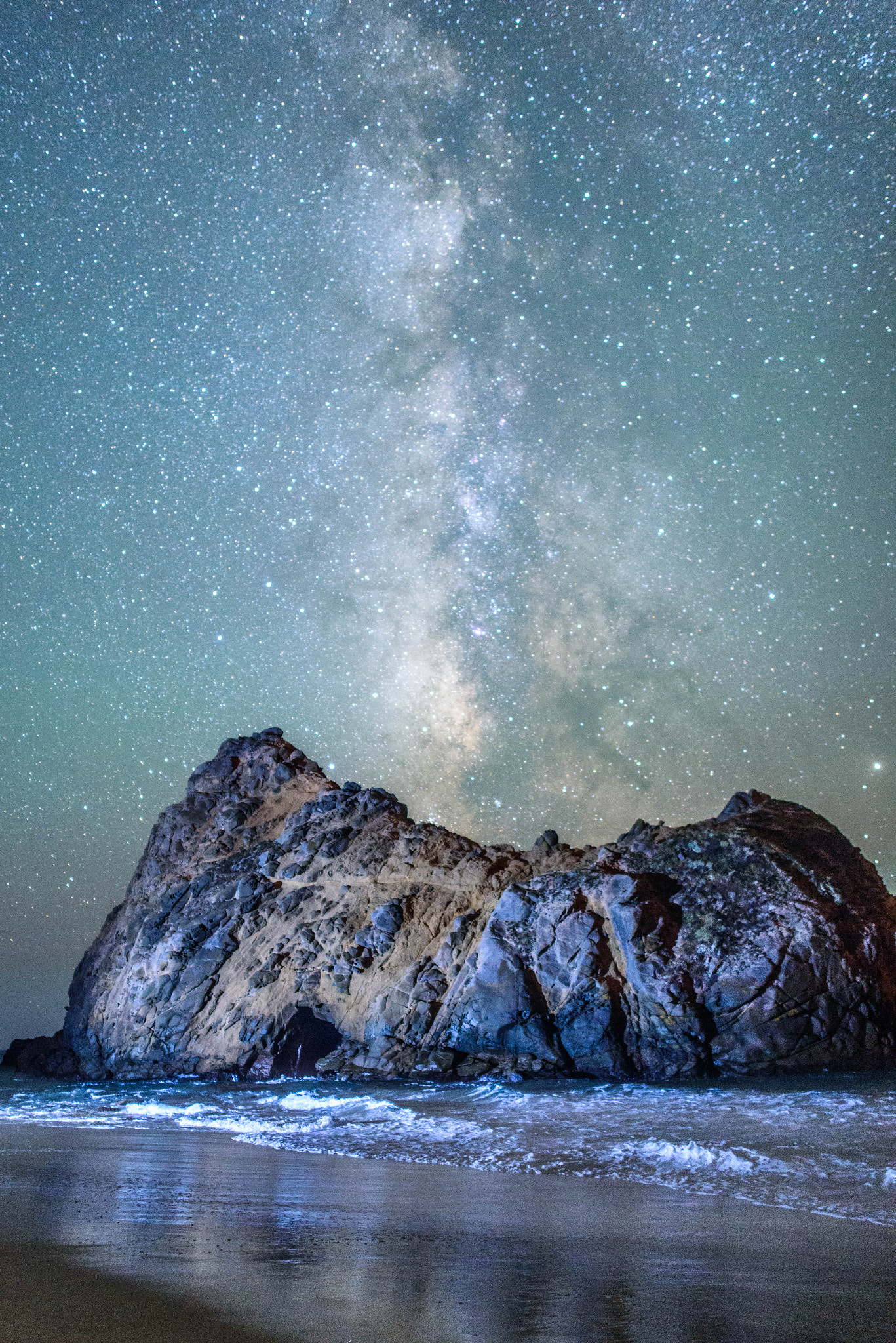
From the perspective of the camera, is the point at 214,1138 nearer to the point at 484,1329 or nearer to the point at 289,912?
the point at 484,1329

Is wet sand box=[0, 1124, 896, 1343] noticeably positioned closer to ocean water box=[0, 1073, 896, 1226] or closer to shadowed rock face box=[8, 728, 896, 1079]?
ocean water box=[0, 1073, 896, 1226]

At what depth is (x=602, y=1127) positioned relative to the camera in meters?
13.7

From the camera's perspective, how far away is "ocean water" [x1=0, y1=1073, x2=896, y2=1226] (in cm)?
912

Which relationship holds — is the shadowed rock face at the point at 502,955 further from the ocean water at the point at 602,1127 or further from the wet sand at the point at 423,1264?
the wet sand at the point at 423,1264

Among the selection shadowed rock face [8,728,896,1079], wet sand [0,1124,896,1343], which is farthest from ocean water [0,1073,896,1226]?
shadowed rock face [8,728,896,1079]

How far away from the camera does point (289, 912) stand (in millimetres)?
34469

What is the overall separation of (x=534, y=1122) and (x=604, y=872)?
12.0m

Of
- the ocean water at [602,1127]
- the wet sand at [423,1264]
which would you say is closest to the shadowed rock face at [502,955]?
the ocean water at [602,1127]

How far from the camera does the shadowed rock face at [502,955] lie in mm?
22750

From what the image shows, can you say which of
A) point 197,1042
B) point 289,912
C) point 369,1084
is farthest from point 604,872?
point 197,1042

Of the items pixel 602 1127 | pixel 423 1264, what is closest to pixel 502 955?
pixel 602 1127

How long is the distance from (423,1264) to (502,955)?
21067 millimetres

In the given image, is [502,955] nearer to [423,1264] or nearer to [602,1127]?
[602,1127]

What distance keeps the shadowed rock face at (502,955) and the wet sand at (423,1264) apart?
51.1ft
